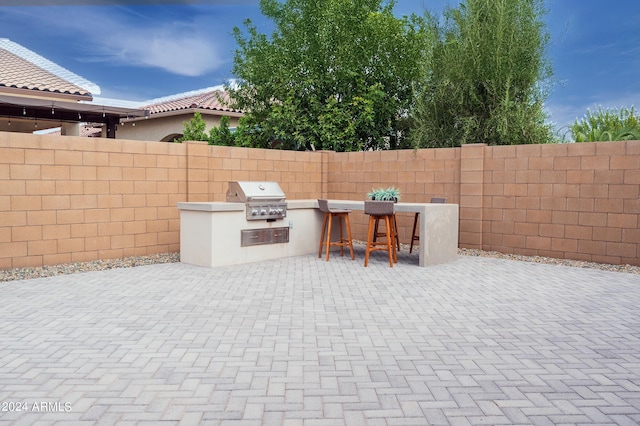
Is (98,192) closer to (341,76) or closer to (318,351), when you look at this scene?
(318,351)

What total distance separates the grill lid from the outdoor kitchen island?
15 centimetres

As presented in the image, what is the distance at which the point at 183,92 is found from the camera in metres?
21.7

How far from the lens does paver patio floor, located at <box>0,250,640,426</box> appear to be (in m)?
2.79

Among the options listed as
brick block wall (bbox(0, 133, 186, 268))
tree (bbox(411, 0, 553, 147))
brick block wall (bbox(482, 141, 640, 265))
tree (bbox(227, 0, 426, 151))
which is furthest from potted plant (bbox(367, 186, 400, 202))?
tree (bbox(227, 0, 426, 151))

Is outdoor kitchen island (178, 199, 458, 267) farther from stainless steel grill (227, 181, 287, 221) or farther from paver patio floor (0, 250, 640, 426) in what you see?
paver patio floor (0, 250, 640, 426)

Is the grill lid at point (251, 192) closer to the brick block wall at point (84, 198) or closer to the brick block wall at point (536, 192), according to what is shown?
the brick block wall at point (84, 198)

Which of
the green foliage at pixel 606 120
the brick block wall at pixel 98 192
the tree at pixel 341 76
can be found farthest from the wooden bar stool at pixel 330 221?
the green foliage at pixel 606 120

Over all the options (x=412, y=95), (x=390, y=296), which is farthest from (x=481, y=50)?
(x=390, y=296)

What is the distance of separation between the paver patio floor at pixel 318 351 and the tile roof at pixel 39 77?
7.19 meters

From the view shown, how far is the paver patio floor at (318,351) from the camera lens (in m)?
2.79

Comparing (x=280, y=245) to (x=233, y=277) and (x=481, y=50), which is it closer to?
(x=233, y=277)

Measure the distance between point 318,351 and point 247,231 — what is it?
13.8 feet

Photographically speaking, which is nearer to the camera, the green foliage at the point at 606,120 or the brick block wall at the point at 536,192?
the brick block wall at the point at 536,192

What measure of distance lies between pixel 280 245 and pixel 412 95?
665 centimetres
